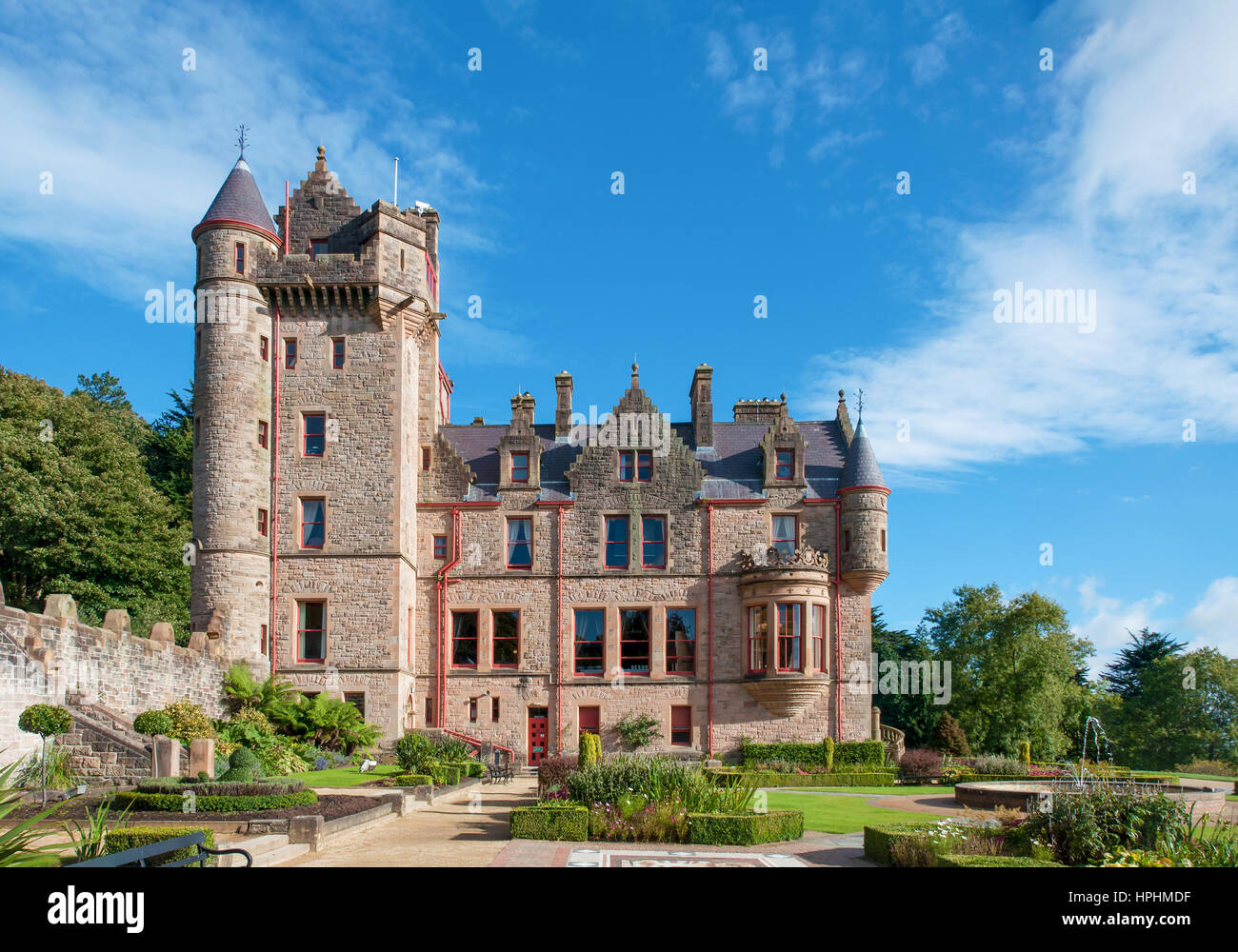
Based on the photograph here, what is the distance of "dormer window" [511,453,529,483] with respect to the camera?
38.6m

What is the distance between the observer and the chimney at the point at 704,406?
40.1 meters

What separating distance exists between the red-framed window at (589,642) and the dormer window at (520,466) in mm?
5734

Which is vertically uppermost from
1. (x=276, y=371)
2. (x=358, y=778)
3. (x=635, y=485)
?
(x=276, y=371)

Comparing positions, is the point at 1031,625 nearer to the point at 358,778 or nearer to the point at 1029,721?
the point at 1029,721

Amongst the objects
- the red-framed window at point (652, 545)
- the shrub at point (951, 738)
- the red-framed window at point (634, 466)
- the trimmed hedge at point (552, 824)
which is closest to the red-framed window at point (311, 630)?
the red-framed window at point (652, 545)

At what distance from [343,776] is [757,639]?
16.4m

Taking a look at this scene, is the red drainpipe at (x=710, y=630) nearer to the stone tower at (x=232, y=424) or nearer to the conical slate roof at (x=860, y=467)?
the conical slate roof at (x=860, y=467)

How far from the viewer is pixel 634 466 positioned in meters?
38.5

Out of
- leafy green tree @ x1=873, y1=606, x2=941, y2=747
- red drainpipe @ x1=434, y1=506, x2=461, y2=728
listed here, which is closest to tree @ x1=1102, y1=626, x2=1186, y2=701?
leafy green tree @ x1=873, y1=606, x2=941, y2=747

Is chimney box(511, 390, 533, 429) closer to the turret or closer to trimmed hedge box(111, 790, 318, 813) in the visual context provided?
the turret
